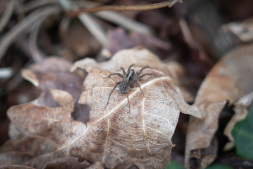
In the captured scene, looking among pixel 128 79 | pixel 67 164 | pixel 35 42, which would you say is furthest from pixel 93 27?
pixel 67 164

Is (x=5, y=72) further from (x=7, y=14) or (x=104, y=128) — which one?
(x=104, y=128)

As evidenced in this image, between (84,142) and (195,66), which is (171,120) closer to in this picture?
(84,142)

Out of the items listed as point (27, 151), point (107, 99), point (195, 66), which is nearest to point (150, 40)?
point (195, 66)

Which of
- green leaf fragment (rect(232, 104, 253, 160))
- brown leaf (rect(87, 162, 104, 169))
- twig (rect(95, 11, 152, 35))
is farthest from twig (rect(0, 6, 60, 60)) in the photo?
green leaf fragment (rect(232, 104, 253, 160))

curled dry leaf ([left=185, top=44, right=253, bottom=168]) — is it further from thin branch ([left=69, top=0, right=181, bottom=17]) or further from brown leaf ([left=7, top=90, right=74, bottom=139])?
brown leaf ([left=7, top=90, right=74, bottom=139])

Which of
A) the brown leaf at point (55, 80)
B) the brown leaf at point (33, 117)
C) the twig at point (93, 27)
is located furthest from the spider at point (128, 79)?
the twig at point (93, 27)

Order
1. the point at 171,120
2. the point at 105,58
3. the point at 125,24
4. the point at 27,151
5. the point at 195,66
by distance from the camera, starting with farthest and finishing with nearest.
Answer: the point at 125,24 < the point at 195,66 < the point at 105,58 < the point at 27,151 < the point at 171,120
